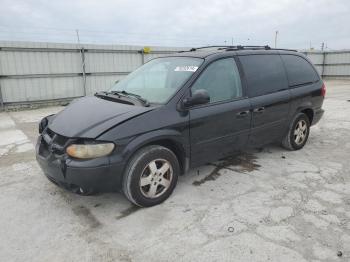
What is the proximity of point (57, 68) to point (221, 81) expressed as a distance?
8.77m

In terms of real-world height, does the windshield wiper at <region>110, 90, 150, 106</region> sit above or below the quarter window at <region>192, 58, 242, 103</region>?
below

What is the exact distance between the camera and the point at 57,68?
10.9 metres

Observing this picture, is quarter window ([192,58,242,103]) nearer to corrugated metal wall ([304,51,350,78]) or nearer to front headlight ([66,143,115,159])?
front headlight ([66,143,115,159])

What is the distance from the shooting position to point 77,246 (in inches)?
105

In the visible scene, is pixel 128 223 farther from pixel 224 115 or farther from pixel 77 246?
pixel 224 115

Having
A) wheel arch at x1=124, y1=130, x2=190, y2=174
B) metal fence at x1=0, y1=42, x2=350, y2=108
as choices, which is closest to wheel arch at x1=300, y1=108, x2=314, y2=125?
wheel arch at x1=124, y1=130, x2=190, y2=174

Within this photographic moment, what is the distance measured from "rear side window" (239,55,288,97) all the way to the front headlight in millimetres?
2163

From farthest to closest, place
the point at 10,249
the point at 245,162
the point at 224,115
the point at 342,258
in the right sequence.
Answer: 1. the point at 245,162
2. the point at 224,115
3. the point at 10,249
4. the point at 342,258

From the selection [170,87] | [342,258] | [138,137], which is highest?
[170,87]

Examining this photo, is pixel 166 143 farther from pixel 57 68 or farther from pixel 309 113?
pixel 57 68

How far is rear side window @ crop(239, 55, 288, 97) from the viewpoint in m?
4.14

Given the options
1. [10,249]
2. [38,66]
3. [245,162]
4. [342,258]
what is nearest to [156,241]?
Result: [10,249]

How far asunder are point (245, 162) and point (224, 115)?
119 cm

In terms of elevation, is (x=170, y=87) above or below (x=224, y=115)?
above
